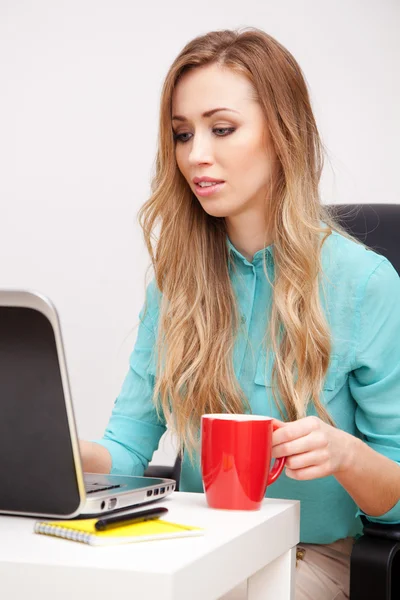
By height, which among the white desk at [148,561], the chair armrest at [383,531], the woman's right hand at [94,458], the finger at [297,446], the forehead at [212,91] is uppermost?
the forehead at [212,91]

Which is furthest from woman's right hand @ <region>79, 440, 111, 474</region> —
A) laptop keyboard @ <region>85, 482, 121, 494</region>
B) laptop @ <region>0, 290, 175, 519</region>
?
laptop @ <region>0, 290, 175, 519</region>

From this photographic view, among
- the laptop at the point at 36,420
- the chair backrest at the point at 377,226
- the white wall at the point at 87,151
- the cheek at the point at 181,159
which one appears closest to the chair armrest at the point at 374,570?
the laptop at the point at 36,420

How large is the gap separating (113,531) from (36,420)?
12cm

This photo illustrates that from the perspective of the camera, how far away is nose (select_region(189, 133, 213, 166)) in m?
1.31

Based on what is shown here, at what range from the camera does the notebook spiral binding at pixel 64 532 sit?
74 cm

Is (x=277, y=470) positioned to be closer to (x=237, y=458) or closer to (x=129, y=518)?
(x=237, y=458)

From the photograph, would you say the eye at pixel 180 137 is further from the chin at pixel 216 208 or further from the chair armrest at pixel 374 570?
the chair armrest at pixel 374 570

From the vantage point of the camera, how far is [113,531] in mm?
769

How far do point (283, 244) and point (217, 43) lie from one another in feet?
1.14

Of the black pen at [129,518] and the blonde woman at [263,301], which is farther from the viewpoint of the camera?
the blonde woman at [263,301]

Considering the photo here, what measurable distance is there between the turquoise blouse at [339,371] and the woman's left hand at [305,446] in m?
0.31

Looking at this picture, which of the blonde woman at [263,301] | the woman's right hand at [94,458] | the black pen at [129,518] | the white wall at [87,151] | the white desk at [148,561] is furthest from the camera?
the white wall at [87,151]

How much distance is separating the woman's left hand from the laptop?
22 centimetres

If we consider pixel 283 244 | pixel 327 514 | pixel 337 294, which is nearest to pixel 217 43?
pixel 283 244
